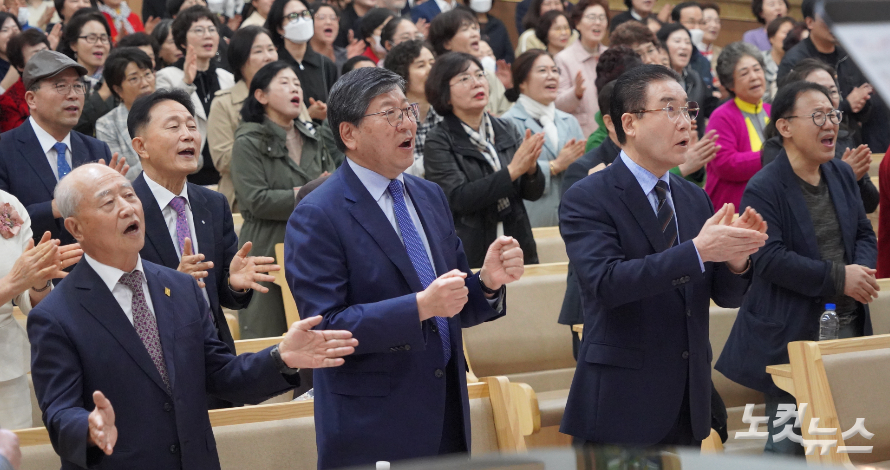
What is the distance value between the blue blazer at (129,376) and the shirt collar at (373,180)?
1.46 ft

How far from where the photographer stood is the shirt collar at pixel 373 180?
84.8 inches

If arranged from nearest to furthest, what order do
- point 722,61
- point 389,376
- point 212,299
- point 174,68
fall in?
point 389,376, point 212,299, point 722,61, point 174,68

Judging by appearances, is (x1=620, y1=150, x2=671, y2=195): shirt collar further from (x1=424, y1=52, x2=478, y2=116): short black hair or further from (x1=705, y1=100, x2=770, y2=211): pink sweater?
(x1=705, y1=100, x2=770, y2=211): pink sweater

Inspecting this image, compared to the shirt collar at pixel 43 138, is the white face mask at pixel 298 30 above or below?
above

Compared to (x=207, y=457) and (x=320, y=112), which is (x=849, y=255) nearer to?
(x=207, y=457)

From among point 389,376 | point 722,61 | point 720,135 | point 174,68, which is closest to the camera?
point 389,376

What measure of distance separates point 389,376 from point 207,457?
0.45 m

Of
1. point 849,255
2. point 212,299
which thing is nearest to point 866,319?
point 849,255

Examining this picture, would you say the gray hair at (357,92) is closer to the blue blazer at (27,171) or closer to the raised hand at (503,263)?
the raised hand at (503,263)

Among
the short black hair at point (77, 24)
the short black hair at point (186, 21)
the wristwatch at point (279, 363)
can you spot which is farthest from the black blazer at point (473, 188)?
the short black hair at point (77, 24)

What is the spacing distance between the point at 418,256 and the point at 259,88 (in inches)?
82.9

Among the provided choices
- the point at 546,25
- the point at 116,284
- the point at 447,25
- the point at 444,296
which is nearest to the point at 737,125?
the point at 447,25

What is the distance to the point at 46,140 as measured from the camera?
3.51 meters

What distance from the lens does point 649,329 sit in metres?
2.36
